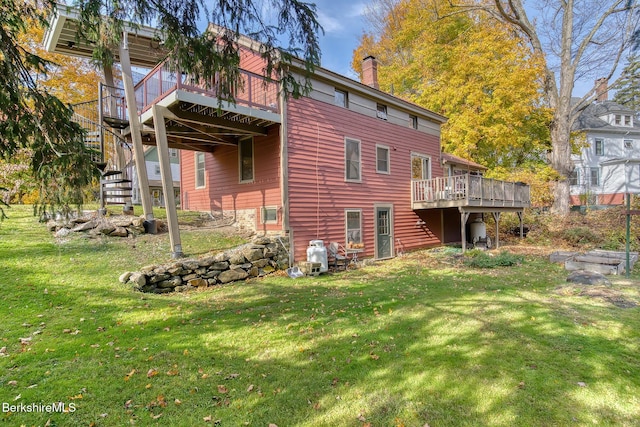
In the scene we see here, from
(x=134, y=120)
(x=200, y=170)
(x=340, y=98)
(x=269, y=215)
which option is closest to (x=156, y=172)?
(x=200, y=170)

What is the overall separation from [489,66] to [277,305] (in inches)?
678

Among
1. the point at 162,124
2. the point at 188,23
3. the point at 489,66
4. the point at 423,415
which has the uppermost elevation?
the point at 489,66

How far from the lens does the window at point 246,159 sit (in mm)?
10625

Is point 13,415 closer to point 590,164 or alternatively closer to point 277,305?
point 277,305

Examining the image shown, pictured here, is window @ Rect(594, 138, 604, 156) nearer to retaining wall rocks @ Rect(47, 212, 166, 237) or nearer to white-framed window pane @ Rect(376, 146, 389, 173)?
white-framed window pane @ Rect(376, 146, 389, 173)

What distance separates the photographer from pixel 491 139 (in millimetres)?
16656

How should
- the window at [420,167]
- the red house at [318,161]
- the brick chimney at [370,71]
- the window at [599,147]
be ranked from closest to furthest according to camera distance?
the red house at [318,161]
the brick chimney at [370,71]
the window at [420,167]
the window at [599,147]

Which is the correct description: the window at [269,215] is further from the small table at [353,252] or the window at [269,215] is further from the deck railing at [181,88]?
the deck railing at [181,88]

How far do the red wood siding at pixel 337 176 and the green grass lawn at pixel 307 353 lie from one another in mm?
3405

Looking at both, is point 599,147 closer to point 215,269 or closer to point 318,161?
point 318,161

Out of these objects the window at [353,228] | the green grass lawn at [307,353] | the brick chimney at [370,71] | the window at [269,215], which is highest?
the brick chimney at [370,71]

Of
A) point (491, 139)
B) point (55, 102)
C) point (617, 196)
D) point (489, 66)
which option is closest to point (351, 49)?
point (489, 66)

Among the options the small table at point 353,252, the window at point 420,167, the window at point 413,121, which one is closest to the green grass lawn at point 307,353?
the small table at point 353,252

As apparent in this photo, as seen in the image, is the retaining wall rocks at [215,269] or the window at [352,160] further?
the window at [352,160]
